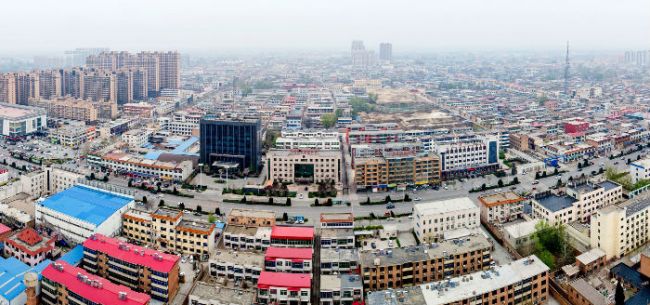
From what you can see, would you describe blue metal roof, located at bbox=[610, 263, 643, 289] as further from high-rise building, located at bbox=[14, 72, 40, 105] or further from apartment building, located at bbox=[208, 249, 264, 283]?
high-rise building, located at bbox=[14, 72, 40, 105]

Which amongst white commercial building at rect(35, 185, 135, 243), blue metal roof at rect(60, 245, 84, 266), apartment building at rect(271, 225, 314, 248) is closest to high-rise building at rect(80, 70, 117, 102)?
white commercial building at rect(35, 185, 135, 243)

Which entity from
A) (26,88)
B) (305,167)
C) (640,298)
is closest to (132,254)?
(305,167)

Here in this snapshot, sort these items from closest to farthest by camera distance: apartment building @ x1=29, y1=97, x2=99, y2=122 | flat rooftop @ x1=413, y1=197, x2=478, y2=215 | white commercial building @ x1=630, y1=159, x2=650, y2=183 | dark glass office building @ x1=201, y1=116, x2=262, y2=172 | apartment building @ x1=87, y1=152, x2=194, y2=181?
flat rooftop @ x1=413, y1=197, x2=478, y2=215 < white commercial building @ x1=630, y1=159, x2=650, y2=183 < apartment building @ x1=87, y1=152, x2=194, y2=181 < dark glass office building @ x1=201, y1=116, x2=262, y2=172 < apartment building @ x1=29, y1=97, x2=99, y2=122

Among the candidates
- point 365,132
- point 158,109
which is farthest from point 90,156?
point 158,109

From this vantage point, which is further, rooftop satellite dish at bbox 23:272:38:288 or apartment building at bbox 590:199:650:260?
apartment building at bbox 590:199:650:260

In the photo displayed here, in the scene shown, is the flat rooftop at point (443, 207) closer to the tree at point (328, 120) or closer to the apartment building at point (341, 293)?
the apartment building at point (341, 293)

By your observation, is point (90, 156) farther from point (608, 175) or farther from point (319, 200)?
point (608, 175)

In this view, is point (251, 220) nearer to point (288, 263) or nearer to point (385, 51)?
point (288, 263)
